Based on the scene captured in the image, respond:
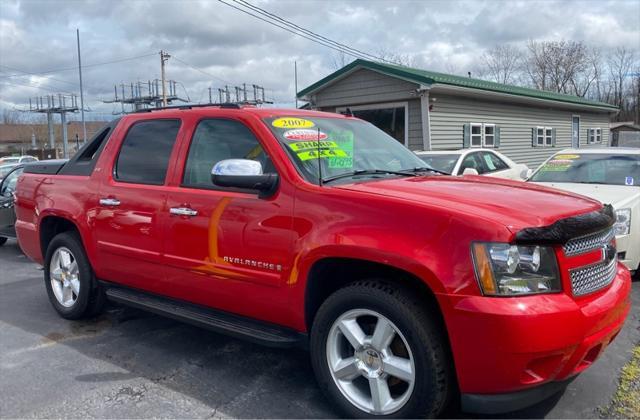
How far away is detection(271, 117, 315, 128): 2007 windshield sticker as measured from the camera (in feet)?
12.1

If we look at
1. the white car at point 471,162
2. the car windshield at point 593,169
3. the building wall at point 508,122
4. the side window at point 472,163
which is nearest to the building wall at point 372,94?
the building wall at point 508,122

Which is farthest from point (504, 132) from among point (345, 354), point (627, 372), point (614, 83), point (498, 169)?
point (614, 83)

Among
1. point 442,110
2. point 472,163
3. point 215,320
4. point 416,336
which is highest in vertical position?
point 442,110

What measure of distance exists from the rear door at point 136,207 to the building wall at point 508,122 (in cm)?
1078

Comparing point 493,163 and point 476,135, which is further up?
point 476,135

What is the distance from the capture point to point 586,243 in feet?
9.47

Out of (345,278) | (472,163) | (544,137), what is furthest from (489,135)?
(345,278)

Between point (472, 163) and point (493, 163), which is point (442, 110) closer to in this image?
point (493, 163)

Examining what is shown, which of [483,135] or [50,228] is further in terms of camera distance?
[483,135]

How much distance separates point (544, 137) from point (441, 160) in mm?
13176

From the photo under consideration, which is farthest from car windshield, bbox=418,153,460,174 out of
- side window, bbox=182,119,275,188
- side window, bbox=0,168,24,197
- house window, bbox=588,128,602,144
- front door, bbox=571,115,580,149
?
house window, bbox=588,128,602,144

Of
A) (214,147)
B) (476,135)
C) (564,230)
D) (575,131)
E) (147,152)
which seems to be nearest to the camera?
(564,230)

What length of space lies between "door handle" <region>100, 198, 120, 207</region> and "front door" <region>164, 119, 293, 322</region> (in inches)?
26.6

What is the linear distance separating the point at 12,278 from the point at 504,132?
49.8 feet
